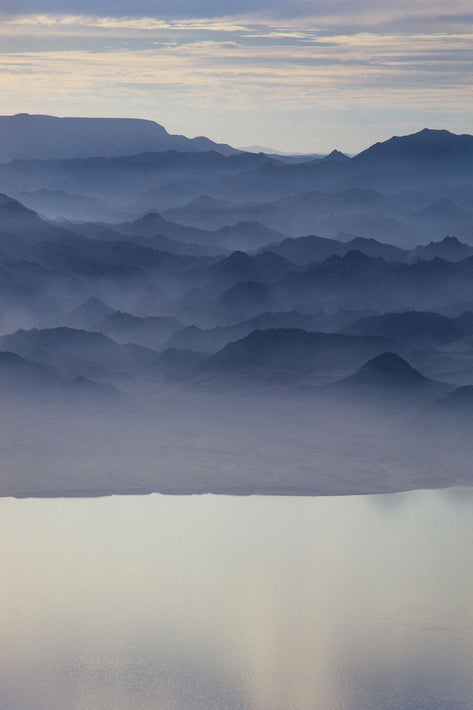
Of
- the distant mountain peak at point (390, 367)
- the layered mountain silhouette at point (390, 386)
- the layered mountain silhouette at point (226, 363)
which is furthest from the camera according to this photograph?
the distant mountain peak at point (390, 367)

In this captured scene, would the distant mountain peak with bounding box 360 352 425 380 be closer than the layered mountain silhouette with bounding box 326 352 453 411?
No

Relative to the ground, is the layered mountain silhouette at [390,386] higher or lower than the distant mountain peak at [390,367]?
lower

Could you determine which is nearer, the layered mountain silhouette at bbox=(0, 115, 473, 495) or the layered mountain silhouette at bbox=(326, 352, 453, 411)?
the layered mountain silhouette at bbox=(0, 115, 473, 495)

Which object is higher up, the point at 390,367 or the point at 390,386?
the point at 390,367

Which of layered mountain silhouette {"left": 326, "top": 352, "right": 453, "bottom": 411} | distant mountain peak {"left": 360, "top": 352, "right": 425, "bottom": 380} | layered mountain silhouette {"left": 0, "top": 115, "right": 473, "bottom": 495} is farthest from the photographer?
distant mountain peak {"left": 360, "top": 352, "right": 425, "bottom": 380}

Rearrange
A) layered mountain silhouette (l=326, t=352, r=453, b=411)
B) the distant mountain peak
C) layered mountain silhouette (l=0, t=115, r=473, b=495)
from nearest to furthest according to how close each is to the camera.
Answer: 1. layered mountain silhouette (l=0, t=115, r=473, b=495)
2. layered mountain silhouette (l=326, t=352, r=453, b=411)
3. the distant mountain peak

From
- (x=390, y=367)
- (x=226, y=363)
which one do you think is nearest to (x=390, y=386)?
(x=390, y=367)

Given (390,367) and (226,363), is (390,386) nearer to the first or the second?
(390,367)

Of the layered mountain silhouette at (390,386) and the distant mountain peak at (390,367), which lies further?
the distant mountain peak at (390,367)

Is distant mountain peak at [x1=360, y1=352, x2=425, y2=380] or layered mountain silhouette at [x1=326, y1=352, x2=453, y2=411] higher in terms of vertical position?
distant mountain peak at [x1=360, y1=352, x2=425, y2=380]

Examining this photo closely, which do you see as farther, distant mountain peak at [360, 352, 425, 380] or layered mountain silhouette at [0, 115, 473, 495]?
distant mountain peak at [360, 352, 425, 380]

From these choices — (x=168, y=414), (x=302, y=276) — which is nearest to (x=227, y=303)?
(x=302, y=276)
